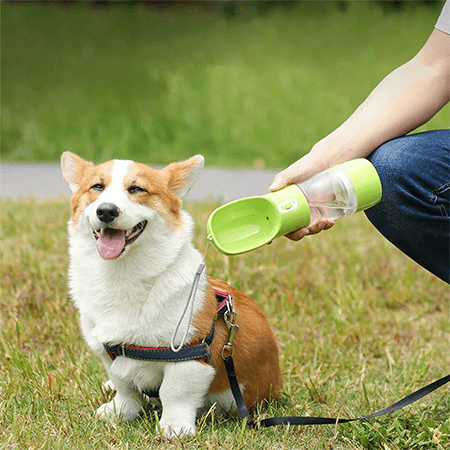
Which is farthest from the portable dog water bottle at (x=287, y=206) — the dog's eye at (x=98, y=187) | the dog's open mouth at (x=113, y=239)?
the dog's eye at (x=98, y=187)

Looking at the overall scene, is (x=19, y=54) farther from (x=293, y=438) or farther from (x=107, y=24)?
(x=293, y=438)

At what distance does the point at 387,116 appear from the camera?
1649mm

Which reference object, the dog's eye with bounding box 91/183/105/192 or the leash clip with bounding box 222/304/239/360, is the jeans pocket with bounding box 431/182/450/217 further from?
the dog's eye with bounding box 91/183/105/192

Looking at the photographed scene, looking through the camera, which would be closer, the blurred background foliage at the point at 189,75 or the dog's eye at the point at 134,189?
the dog's eye at the point at 134,189

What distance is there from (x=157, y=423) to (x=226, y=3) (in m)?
7.97

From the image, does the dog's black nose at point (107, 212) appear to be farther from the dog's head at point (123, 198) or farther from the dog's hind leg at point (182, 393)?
the dog's hind leg at point (182, 393)

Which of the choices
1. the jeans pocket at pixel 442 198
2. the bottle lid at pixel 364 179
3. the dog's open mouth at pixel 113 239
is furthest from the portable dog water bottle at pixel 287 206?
the dog's open mouth at pixel 113 239

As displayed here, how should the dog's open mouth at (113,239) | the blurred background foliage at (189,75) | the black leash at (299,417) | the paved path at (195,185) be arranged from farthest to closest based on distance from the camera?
the blurred background foliage at (189,75) < the paved path at (195,185) < the black leash at (299,417) < the dog's open mouth at (113,239)

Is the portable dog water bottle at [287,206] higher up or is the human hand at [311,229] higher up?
the portable dog water bottle at [287,206]

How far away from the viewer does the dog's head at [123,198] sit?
1581mm

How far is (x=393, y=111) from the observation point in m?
1.65

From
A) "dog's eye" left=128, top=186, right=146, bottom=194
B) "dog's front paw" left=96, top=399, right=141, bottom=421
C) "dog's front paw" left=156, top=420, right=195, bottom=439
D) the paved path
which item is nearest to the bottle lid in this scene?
"dog's eye" left=128, top=186, right=146, bottom=194

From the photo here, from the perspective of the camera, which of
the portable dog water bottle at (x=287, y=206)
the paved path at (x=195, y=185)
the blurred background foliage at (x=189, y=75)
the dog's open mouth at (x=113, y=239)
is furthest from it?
the blurred background foliage at (x=189, y=75)

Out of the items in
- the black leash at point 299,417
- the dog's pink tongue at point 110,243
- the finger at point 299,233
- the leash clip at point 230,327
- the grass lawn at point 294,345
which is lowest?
the grass lawn at point 294,345
